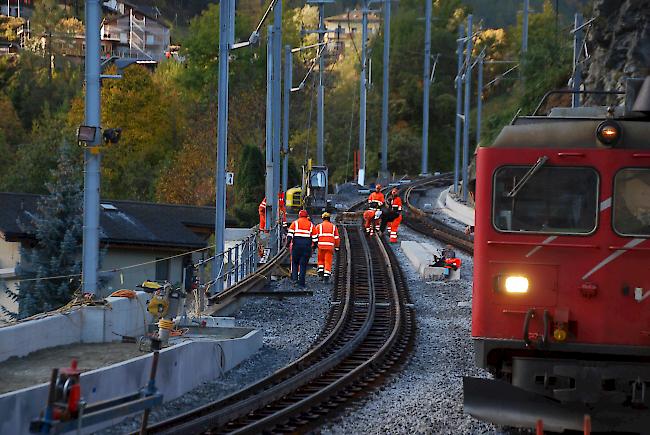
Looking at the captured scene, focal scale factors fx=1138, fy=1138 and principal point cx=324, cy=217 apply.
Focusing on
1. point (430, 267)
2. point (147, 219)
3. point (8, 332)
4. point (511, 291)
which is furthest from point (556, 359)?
point (147, 219)

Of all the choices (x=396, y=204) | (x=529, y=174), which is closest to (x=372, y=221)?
(x=396, y=204)

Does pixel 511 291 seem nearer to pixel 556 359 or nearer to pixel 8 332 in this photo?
pixel 556 359

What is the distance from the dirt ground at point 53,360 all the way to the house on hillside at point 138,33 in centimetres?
5309

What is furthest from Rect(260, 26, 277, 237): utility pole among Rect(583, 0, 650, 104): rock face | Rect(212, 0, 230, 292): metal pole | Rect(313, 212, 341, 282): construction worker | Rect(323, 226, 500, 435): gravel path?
Rect(583, 0, 650, 104): rock face

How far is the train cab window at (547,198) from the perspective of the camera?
367 inches

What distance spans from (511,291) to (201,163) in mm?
61438

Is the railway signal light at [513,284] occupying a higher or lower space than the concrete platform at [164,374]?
higher

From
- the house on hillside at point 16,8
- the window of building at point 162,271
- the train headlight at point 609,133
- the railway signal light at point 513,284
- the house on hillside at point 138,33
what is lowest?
Result: the window of building at point 162,271

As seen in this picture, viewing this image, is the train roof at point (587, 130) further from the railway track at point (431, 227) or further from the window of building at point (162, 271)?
the window of building at point (162, 271)

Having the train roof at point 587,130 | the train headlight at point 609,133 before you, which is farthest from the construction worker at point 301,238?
the train headlight at point 609,133

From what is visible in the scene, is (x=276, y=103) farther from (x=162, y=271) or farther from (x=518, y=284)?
(x=518, y=284)

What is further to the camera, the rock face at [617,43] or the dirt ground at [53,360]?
the rock face at [617,43]

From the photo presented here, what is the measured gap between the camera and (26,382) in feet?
37.1

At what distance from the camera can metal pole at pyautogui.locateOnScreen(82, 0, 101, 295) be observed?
622 inches
